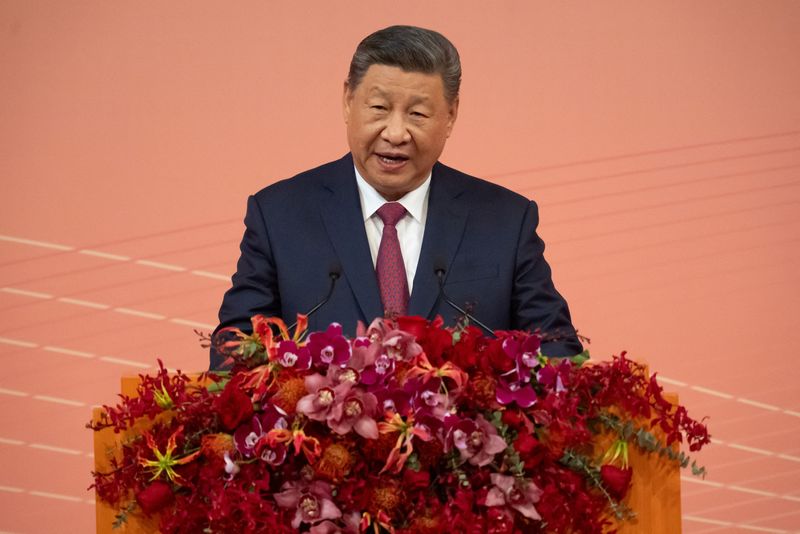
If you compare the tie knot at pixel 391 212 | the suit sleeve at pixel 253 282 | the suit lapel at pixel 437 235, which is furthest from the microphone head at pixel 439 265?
the suit sleeve at pixel 253 282

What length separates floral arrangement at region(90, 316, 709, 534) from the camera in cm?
172

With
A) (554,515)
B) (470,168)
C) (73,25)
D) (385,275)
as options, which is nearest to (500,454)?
(554,515)

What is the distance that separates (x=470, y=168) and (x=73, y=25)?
1.27 metres

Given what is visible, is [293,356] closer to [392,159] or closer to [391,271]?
[391,271]

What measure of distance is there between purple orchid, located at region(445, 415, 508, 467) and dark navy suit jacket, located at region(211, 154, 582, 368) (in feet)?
2.18

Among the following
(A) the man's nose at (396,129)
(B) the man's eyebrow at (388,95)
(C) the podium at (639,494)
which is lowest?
(C) the podium at (639,494)

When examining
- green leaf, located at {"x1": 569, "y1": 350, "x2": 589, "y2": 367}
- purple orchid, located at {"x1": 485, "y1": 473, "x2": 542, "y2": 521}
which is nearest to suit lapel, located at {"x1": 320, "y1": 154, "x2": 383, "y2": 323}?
green leaf, located at {"x1": 569, "y1": 350, "x2": 589, "y2": 367}

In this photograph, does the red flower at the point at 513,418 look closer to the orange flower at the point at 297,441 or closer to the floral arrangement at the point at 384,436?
the floral arrangement at the point at 384,436

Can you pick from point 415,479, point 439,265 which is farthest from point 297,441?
point 439,265

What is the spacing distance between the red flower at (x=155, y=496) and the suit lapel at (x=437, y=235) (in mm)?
750

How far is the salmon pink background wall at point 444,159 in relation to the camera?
3623mm

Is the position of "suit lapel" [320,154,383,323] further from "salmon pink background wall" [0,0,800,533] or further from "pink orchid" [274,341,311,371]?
"salmon pink background wall" [0,0,800,533]

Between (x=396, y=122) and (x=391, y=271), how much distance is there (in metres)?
0.31

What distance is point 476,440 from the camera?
1745mm
